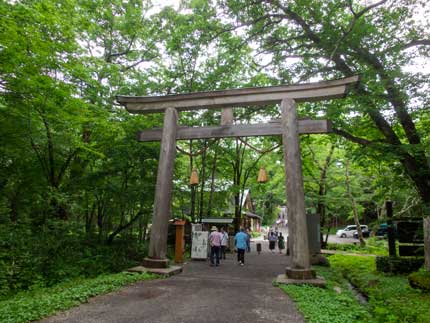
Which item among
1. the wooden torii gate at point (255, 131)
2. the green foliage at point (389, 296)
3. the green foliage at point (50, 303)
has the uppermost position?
the wooden torii gate at point (255, 131)

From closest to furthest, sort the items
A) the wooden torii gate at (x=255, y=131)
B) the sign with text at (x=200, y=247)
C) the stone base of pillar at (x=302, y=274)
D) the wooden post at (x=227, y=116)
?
the stone base of pillar at (x=302, y=274) → the wooden torii gate at (x=255, y=131) → the wooden post at (x=227, y=116) → the sign with text at (x=200, y=247)

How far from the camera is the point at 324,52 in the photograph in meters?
11.4

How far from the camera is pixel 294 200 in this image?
8.07m

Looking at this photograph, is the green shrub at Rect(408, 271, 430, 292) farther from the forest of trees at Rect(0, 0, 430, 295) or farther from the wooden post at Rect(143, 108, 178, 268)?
the wooden post at Rect(143, 108, 178, 268)

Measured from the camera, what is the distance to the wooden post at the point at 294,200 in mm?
7809

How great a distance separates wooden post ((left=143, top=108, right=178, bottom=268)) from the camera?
8.88 meters

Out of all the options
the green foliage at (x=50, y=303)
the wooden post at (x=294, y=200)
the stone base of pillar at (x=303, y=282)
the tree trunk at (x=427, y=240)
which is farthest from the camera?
the tree trunk at (x=427, y=240)

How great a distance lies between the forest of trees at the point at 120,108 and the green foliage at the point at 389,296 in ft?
7.75

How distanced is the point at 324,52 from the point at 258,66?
269 centimetres

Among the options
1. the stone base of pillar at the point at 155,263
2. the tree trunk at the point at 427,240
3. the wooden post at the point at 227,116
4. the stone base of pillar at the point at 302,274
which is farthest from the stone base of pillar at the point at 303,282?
the tree trunk at the point at 427,240

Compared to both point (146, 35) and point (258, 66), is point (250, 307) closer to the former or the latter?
point (258, 66)

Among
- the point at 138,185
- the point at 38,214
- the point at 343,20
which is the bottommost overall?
the point at 38,214

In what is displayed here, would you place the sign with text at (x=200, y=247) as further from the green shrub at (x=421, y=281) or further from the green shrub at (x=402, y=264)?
the green shrub at (x=421, y=281)

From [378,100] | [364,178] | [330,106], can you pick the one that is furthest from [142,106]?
[364,178]
